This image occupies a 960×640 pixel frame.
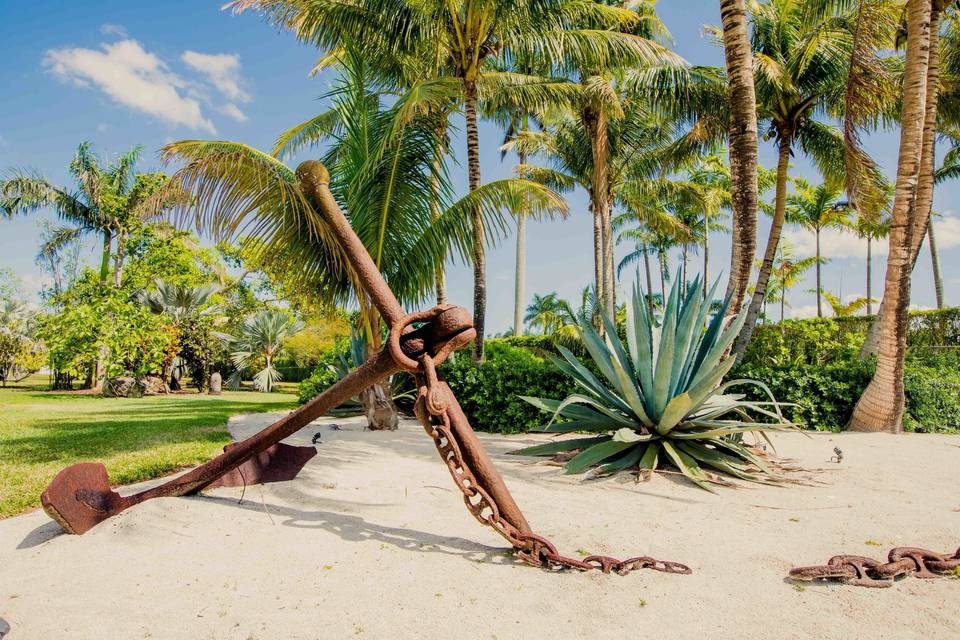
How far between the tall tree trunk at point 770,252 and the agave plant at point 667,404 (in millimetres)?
5353

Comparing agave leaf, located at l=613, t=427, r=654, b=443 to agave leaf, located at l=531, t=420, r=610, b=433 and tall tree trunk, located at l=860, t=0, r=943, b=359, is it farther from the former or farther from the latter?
tall tree trunk, located at l=860, t=0, r=943, b=359

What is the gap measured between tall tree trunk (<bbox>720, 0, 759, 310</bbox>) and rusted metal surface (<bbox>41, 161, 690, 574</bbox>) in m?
5.55

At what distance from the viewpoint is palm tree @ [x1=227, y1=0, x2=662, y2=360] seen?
968 centimetres

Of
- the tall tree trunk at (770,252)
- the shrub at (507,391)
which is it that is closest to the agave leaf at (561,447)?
the shrub at (507,391)

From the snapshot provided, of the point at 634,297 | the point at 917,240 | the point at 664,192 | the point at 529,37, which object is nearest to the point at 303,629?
the point at 634,297

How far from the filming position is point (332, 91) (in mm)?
7496

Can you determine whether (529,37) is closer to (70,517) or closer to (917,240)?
(917,240)

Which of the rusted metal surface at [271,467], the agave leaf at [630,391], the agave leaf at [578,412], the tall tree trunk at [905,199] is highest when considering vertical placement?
the tall tree trunk at [905,199]

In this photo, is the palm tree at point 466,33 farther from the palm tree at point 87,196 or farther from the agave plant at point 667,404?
the palm tree at point 87,196

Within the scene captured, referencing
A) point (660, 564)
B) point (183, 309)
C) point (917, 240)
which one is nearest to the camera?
point (660, 564)

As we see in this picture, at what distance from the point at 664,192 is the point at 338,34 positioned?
18803 mm

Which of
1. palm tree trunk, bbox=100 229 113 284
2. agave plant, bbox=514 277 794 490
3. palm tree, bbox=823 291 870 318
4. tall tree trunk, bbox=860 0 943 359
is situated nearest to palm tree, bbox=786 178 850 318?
palm tree, bbox=823 291 870 318

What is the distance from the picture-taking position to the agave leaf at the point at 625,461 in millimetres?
4734

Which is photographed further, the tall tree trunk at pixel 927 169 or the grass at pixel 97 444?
the tall tree trunk at pixel 927 169
